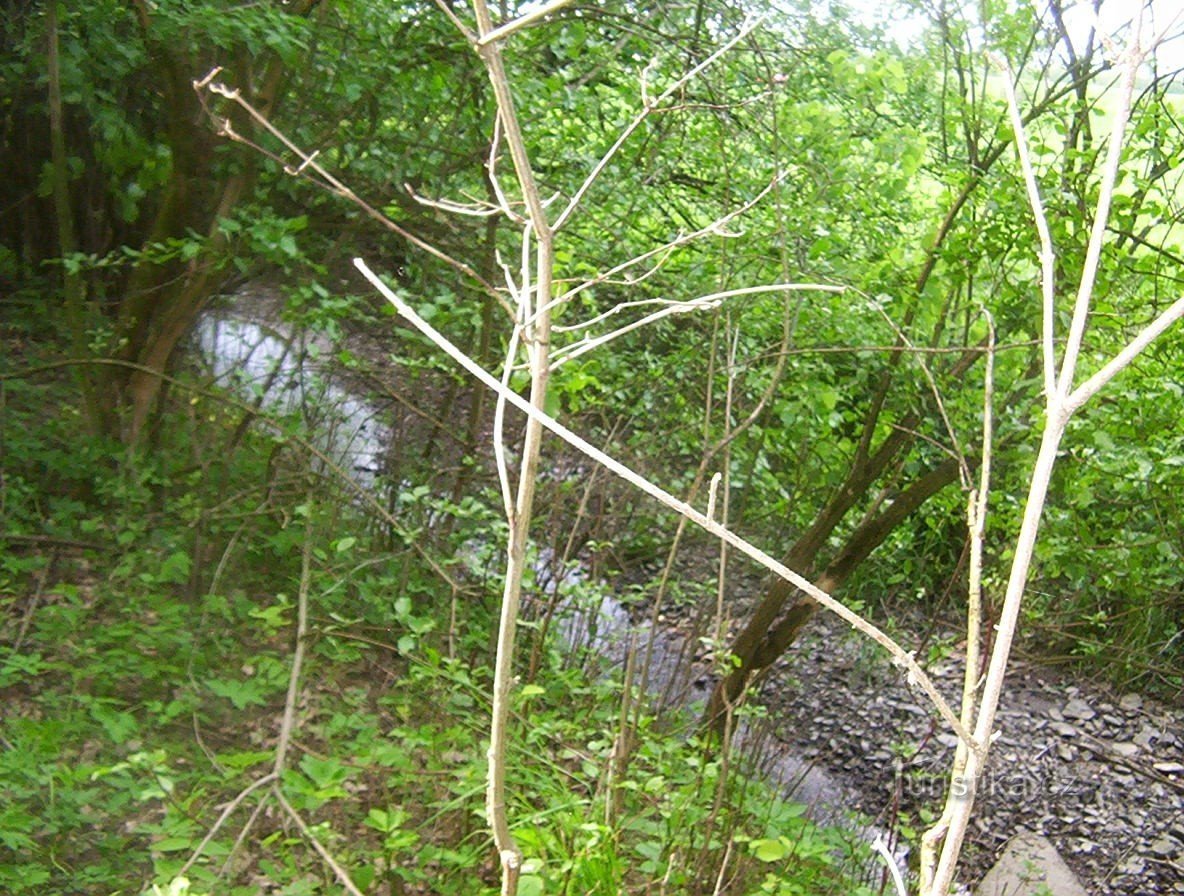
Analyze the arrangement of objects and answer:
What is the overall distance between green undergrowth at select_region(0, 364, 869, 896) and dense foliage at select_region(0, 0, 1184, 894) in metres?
0.02

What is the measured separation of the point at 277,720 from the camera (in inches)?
160

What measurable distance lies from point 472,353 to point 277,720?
67.2 inches

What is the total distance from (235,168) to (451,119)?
0.85 m

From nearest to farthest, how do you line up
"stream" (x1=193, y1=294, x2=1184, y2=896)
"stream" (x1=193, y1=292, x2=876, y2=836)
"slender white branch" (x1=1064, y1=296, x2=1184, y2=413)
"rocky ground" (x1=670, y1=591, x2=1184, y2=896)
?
"slender white branch" (x1=1064, y1=296, x2=1184, y2=413), "stream" (x1=193, y1=292, x2=876, y2=836), "stream" (x1=193, y1=294, x2=1184, y2=896), "rocky ground" (x1=670, y1=591, x2=1184, y2=896)

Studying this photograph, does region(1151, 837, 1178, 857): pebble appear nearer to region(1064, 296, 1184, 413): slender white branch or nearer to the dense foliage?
the dense foliage

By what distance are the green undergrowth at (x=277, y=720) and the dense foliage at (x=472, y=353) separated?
0.02 metres

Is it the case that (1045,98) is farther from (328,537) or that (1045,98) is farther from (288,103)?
(328,537)

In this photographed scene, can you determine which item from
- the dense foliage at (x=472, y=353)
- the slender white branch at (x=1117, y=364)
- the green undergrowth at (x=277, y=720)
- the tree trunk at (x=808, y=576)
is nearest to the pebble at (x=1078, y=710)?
the dense foliage at (x=472, y=353)

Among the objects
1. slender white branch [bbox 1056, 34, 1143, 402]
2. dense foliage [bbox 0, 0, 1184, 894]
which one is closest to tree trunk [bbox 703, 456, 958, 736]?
dense foliage [bbox 0, 0, 1184, 894]

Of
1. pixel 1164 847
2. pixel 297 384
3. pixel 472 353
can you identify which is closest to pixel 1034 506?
pixel 472 353

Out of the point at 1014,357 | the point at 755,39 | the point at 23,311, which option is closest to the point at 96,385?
the point at 23,311

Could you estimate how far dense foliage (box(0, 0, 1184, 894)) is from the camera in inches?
146

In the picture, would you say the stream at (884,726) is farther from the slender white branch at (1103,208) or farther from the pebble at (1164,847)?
the slender white branch at (1103,208)

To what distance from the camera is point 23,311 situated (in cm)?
586
